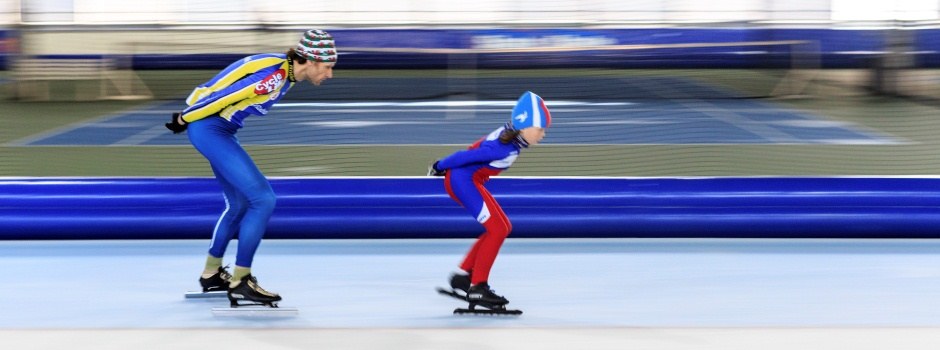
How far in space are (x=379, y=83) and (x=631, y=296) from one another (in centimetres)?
842

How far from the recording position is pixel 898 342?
11.7 feet

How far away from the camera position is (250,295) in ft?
13.8

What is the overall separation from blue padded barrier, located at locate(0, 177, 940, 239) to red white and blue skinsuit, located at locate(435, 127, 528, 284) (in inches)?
63.8

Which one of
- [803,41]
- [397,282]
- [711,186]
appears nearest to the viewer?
[397,282]

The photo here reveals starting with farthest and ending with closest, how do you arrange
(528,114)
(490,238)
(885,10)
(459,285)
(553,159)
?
(885,10), (553,159), (459,285), (490,238), (528,114)

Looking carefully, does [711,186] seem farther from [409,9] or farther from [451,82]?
[451,82]

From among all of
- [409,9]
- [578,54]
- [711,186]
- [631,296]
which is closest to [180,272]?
[631,296]

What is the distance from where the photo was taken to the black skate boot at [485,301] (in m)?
4.12

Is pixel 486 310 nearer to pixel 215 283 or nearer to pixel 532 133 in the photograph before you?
pixel 532 133

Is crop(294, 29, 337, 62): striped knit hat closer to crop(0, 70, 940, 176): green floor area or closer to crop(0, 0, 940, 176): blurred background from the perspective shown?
crop(0, 70, 940, 176): green floor area

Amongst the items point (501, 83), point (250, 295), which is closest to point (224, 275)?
point (250, 295)

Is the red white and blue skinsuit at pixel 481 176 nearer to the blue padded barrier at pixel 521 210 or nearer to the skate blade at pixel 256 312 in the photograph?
the skate blade at pixel 256 312

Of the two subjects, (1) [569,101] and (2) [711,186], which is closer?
(2) [711,186]

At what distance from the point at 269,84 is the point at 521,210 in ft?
6.61
